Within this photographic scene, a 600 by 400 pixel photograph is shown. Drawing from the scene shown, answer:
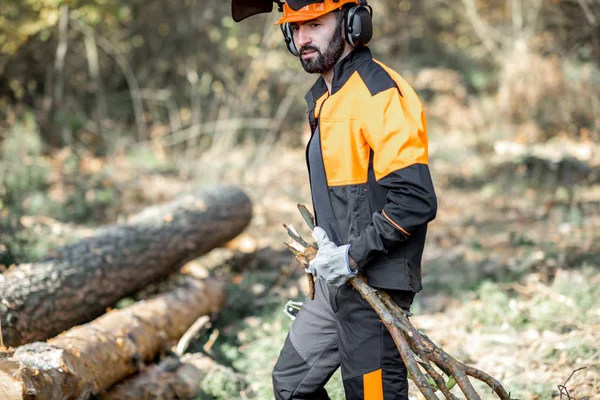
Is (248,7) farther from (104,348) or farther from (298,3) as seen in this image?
(104,348)

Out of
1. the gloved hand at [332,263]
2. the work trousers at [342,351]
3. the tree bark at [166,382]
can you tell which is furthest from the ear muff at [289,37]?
the tree bark at [166,382]

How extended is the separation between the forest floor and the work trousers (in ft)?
3.03

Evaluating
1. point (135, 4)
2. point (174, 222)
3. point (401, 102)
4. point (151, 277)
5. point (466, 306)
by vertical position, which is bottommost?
point (466, 306)

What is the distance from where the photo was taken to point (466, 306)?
17.3 feet

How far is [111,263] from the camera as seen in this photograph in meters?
5.14

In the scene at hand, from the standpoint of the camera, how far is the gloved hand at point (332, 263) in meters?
2.58

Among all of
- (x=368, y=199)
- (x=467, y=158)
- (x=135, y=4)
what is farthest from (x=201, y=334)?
(x=135, y=4)

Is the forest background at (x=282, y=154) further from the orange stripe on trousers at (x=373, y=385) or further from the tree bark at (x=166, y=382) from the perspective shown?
the orange stripe on trousers at (x=373, y=385)

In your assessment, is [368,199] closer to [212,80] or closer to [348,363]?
[348,363]

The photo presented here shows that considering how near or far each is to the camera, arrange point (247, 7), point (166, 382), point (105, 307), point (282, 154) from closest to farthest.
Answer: point (247, 7), point (166, 382), point (105, 307), point (282, 154)

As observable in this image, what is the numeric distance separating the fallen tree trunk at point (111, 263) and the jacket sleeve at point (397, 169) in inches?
113

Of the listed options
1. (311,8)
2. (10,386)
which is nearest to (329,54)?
(311,8)

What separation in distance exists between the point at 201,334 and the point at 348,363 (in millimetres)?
2538

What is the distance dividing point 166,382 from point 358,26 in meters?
2.81
